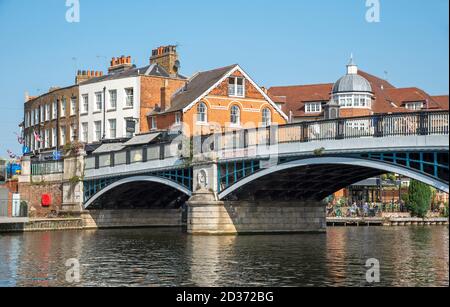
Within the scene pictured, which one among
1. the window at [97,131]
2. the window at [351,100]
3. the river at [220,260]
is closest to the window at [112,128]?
the window at [97,131]

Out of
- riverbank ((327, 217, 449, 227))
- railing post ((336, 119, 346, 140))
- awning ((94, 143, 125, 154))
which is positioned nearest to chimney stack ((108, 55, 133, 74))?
awning ((94, 143, 125, 154))

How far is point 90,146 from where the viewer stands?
256ft

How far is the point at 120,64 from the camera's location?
8856 cm

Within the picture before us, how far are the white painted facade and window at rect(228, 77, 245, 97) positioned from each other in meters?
9.20

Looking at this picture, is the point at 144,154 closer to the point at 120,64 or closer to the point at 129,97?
Result: the point at 129,97

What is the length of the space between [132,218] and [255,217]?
59.5ft

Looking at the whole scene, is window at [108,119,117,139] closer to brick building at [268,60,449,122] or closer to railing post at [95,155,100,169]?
railing post at [95,155,100,169]

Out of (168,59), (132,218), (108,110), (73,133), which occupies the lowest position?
(132,218)

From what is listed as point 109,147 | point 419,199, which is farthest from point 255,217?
point 419,199

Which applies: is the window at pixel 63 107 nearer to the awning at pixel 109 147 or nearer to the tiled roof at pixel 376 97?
the awning at pixel 109 147

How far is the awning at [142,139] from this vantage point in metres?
67.7

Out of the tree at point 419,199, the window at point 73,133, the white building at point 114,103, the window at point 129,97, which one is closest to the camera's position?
the white building at point 114,103
